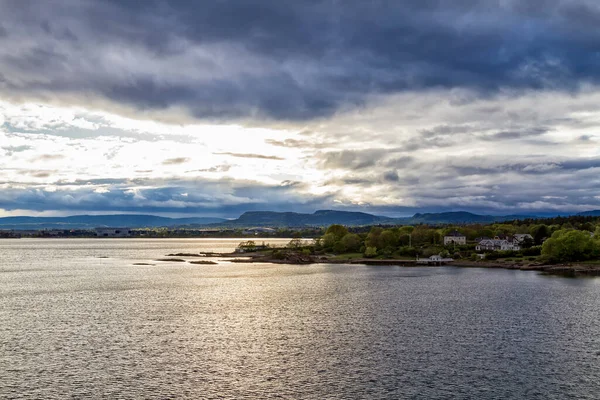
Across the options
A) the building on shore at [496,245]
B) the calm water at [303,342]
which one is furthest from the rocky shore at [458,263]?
the calm water at [303,342]

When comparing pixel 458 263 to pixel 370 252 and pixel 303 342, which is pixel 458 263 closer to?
pixel 370 252

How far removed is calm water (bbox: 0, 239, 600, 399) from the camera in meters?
41.2

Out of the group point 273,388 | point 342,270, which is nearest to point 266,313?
point 273,388

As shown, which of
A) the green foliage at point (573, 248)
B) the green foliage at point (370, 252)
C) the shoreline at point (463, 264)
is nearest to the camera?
the shoreline at point (463, 264)

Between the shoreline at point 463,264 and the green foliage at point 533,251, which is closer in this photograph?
the shoreline at point 463,264

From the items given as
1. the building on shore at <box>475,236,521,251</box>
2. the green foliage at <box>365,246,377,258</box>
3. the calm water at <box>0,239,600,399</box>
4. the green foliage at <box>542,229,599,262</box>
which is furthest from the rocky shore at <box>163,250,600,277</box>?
the calm water at <box>0,239,600,399</box>

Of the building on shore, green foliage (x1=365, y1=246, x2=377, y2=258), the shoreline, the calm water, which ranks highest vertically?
the building on shore

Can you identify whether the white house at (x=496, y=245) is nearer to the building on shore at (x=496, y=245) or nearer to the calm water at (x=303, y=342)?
the building on shore at (x=496, y=245)

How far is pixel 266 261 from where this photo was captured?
193 m

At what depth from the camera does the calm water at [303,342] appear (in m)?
41.2

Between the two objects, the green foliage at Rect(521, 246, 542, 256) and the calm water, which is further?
the green foliage at Rect(521, 246, 542, 256)

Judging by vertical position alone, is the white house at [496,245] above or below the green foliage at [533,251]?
above

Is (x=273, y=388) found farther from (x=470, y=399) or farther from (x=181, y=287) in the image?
(x=181, y=287)

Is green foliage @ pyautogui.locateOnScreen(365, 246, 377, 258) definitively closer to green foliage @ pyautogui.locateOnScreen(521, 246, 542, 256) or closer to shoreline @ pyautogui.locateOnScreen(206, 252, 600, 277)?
shoreline @ pyautogui.locateOnScreen(206, 252, 600, 277)
